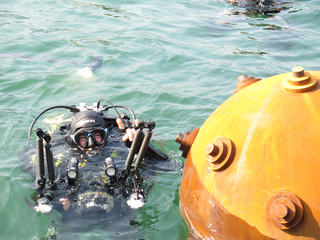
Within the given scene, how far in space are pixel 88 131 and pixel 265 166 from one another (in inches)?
105

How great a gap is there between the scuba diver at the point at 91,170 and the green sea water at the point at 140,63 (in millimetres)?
209

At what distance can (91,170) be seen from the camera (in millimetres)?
4086

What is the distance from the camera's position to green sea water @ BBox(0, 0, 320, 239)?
12.7ft

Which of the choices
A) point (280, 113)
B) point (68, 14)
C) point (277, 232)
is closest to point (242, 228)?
point (277, 232)

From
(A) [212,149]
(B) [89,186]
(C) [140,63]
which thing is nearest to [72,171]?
(B) [89,186]

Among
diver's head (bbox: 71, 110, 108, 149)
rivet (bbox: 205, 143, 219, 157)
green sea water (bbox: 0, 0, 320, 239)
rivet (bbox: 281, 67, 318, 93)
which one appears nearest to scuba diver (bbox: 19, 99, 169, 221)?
diver's head (bbox: 71, 110, 108, 149)

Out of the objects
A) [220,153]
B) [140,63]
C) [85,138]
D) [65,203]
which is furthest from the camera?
[140,63]

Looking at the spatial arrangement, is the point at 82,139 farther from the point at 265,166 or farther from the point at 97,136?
the point at 265,166

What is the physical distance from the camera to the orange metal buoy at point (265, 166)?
6.86 ft

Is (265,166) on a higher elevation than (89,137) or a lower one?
higher

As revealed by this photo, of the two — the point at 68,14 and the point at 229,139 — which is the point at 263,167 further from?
the point at 68,14

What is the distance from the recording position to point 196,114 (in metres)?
6.00

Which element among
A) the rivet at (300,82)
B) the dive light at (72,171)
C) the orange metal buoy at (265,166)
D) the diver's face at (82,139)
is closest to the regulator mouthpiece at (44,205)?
the dive light at (72,171)

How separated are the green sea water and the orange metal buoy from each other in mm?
832
